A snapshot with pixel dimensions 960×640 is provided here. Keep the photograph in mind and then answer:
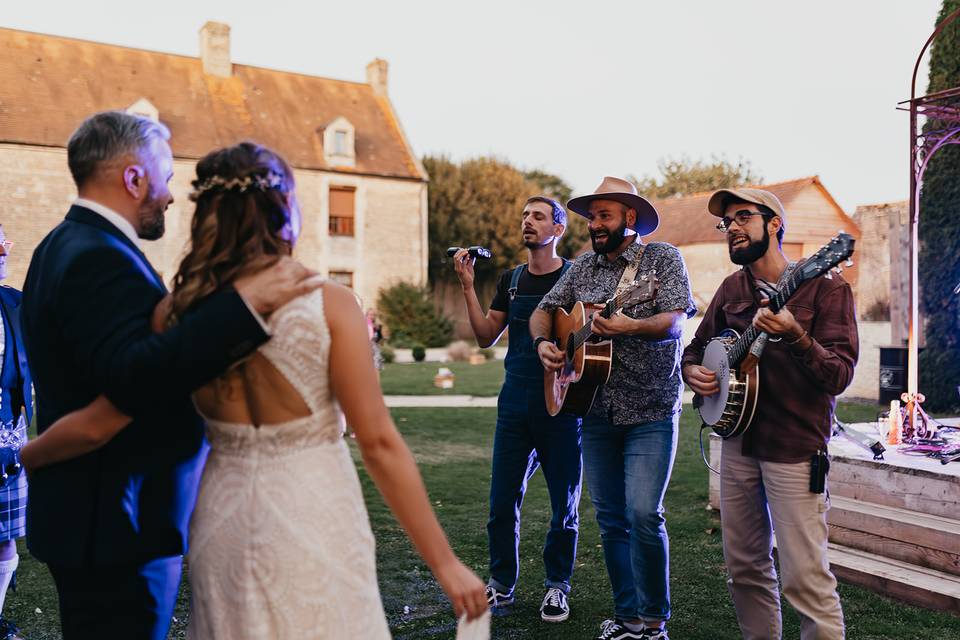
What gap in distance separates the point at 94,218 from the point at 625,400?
9.52ft

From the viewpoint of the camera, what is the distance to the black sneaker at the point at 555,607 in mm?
4777

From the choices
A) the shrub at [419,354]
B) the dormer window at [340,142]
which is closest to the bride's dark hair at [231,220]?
the shrub at [419,354]

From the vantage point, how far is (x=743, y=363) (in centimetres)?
385

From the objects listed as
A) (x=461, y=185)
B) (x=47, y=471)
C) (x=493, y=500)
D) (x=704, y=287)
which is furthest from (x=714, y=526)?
(x=461, y=185)

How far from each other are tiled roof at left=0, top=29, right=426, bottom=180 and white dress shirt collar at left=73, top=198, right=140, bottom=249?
1053 inches

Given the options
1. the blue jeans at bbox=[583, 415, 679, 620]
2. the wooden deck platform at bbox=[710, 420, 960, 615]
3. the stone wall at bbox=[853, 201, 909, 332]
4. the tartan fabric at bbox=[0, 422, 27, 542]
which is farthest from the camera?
the stone wall at bbox=[853, 201, 909, 332]

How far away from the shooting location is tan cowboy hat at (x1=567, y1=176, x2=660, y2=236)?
4680mm

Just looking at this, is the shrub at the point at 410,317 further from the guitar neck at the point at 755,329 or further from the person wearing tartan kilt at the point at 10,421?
the guitar neck at the point at 755,329

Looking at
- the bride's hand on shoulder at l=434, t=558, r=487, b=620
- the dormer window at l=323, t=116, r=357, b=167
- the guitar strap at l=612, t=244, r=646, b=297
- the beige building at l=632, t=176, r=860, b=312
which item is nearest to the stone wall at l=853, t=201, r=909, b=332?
the beige building at l=632, t=176, r=860, b=312

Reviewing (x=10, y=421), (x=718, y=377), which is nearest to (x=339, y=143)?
(x=10, y=421)

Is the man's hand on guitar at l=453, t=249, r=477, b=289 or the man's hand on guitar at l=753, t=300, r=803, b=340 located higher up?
the man's hand on guitar at l=453, t=249, r=477, b=289

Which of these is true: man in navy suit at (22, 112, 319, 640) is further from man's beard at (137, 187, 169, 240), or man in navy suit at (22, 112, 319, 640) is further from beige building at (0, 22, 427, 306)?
beige building at (0, 22, 427, 306)

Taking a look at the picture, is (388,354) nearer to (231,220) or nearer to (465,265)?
(465,265)

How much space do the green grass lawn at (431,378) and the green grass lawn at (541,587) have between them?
8.23 meters
